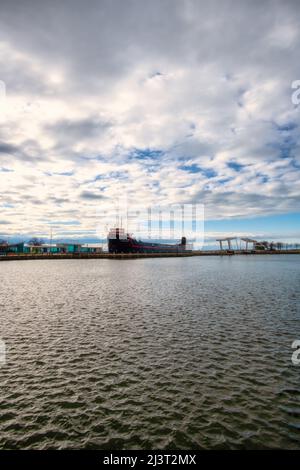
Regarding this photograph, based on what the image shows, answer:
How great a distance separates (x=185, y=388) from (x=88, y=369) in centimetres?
516

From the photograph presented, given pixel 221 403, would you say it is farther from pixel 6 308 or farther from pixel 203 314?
pixel 6 308

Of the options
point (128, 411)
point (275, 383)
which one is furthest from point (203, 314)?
point (128, 411)

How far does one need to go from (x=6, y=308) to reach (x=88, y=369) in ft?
57.9

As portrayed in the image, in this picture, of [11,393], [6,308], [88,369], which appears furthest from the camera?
[6,308]

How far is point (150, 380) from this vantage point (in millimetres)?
12219

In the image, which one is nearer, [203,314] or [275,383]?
[275,383]

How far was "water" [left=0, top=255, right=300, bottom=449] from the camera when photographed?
869cm

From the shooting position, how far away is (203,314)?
2408 cm

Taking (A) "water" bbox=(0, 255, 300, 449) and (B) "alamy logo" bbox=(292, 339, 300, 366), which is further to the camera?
(B) "alamy logo" bbox=(292, 339, 300, 366)

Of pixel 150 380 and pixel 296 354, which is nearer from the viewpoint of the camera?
pixel 150 380

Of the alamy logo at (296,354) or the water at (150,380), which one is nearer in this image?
the water at (150,380)

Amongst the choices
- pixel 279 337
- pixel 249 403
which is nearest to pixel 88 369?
pixel 249 403

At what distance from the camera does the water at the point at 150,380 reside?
8.69m
